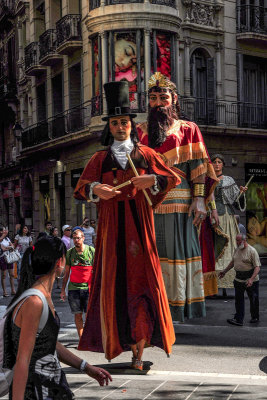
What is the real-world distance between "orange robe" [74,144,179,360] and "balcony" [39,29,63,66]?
72.1ft

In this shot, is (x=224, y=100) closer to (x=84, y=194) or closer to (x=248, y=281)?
(x=248, y=281)

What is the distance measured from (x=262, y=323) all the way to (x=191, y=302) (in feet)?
7.54

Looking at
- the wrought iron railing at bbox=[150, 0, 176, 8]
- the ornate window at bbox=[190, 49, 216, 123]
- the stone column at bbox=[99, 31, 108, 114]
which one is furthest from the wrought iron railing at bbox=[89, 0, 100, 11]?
the ornate window at bbox=[190, 49, 216, 123]

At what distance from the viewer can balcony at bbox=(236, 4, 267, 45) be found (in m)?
24.8

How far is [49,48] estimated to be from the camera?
28.0 m

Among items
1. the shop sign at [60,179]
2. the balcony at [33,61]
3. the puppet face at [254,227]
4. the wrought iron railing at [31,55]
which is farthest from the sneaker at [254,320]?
the wrought iron railing at [31,55]

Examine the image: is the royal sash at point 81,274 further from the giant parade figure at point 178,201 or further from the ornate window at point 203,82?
the ornate window at point 203,82

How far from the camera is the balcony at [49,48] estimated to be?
2753 cm

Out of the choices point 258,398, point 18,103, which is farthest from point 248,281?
point 18,103

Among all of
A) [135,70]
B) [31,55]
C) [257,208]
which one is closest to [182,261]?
[135,70]

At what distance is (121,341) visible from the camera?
Result: 6.11 meters

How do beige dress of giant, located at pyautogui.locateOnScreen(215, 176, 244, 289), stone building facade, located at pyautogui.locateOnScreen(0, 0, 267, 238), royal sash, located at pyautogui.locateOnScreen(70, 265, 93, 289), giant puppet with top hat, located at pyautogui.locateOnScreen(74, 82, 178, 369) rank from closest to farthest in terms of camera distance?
giant puppet with top hat, located at pyautogui.locateOnScreen(74, 82, 178, 369), royal sash, located at pyautogui.locateOnScreen(70, 265, 93, 289), beige dress of giant, located at pyautogui.locateOnScreen(215, 176, 244, 289), stone building facade, located at pyautogui.locateOnScreen(0, 0, 267, 238)

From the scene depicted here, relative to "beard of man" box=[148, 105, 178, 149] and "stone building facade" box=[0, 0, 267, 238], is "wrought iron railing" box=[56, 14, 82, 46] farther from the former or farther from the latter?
"beard of man" box=[148, 105, 178, 149]

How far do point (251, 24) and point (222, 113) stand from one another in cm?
356
